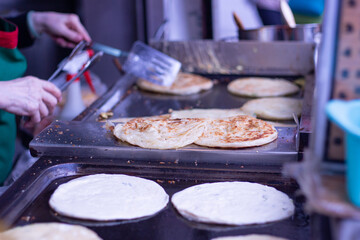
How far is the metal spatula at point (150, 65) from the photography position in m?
2.87

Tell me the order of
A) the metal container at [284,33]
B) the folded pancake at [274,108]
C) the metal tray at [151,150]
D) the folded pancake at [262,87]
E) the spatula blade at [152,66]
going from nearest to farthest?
the metal tray at [151,150], the folded pancake at [274,108], the folded pancake at [262,87], the spatula blade at [152,66], the metal container at [284,33]

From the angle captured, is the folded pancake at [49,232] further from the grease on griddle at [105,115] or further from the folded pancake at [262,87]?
the folded pancake at [262,87]

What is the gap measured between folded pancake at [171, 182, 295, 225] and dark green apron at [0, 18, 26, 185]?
1.38 metres

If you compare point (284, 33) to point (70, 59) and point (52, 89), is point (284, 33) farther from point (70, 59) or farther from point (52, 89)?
point (52, 89)

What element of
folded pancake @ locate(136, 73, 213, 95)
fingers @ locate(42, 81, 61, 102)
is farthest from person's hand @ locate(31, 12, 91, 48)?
fingers @ locate(42, 81, 61, 102)

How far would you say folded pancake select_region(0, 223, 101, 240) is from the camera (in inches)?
47.1

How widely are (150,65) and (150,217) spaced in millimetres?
1764

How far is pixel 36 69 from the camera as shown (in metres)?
4.54

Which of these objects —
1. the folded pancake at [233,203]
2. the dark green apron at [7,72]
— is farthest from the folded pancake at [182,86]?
the folded pancake at [233,203]

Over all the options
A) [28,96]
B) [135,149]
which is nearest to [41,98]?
[28,96]

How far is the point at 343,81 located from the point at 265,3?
477 cm

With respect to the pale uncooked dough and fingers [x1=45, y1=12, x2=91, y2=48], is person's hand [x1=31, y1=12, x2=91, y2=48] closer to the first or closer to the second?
fingers [x1=45, y1=12, x2=91, y2=48]

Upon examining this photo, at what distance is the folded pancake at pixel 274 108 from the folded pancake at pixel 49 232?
1348mm

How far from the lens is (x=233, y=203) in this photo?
55.1 inches
